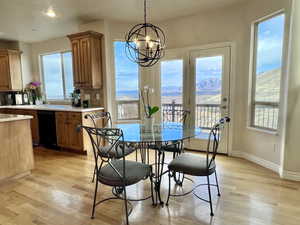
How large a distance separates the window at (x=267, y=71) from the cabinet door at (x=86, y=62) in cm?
309

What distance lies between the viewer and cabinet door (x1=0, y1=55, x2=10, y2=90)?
17.5 feet

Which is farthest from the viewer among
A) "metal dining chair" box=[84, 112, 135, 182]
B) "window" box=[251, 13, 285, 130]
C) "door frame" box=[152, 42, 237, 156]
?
"door frame" box=[152, 42, 237, 156]

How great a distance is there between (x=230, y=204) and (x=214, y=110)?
204cm

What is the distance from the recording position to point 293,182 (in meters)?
2.75

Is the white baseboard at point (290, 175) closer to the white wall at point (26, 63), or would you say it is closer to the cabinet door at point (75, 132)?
the cabinet door at point (75, 132)

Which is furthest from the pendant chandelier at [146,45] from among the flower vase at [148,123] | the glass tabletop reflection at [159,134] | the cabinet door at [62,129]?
the cabinet door at [62,129]

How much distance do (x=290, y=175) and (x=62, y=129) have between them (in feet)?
13.5

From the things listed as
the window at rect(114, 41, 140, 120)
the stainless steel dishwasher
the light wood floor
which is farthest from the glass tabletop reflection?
the stainless steel dishwasher

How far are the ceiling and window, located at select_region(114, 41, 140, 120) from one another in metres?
0.76

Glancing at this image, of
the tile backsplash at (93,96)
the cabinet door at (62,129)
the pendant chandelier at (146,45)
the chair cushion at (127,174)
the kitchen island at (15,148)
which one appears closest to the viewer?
the chair cushion at (127,174)

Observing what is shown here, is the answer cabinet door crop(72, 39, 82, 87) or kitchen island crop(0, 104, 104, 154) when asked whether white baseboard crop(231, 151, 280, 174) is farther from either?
cabinet door crop(72, 39, 82, 87)

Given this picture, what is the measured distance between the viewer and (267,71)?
325cm

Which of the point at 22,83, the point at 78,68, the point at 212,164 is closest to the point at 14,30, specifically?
the point at 22,83

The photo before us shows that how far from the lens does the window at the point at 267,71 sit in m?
3.04
